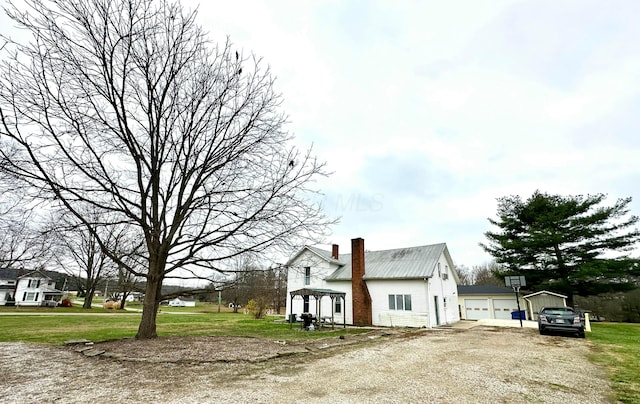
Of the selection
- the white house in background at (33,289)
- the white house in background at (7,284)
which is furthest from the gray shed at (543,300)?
the white house in background at (7,284)

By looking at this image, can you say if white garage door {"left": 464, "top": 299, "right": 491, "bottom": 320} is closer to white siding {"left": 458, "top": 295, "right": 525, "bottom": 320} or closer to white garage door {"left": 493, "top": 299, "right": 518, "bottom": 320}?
white siding {"left": 458, "top": 295, "right": 525, "bottom": 320}

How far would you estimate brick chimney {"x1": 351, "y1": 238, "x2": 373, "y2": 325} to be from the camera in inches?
848

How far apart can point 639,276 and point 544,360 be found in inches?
906

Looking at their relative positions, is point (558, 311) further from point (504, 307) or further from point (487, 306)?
point (487, 306)

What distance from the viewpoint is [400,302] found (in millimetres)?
20812

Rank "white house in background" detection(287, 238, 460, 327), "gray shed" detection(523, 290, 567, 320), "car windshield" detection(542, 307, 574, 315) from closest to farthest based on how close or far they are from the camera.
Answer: "car windshield" detection(542, 307, 574, 315), "white house in background" detection(287, 238, 460, 327), "gray shed" detection(523, 290, 567, 320)

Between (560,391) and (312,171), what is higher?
(312,171)

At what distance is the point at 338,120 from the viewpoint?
39.6ft

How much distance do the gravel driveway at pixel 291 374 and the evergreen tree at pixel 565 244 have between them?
56.8ft

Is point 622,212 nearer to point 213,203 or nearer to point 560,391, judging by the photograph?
point 560,391

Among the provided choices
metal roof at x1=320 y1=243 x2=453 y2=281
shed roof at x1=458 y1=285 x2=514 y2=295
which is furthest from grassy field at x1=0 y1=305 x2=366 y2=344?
shed roof at x1=458 y1=285 x2=514 y2=295

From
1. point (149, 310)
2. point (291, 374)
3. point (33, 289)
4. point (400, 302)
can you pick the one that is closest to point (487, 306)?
point (400, 302)

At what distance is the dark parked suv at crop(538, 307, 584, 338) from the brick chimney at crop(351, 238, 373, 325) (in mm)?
10150

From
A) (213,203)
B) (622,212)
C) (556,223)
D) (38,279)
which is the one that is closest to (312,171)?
(213,203)
